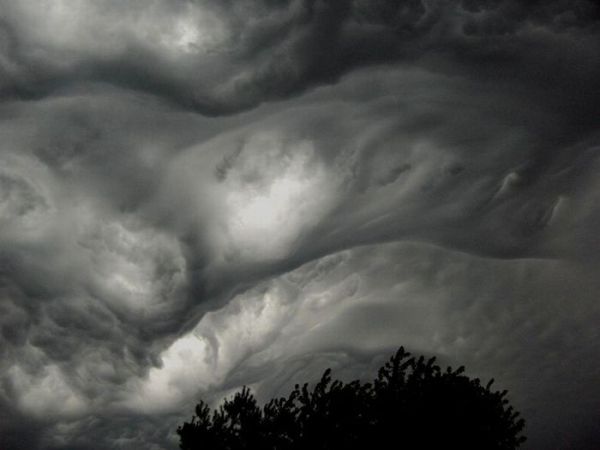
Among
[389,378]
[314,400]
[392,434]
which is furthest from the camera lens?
[389,378]

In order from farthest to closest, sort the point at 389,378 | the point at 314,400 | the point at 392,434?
the point at 389,378, the point at 314,400, the point at 392,434

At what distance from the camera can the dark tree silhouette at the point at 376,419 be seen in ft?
54.8

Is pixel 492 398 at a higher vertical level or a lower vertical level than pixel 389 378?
lower

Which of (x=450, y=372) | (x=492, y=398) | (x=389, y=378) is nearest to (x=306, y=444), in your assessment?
(x=389, y=378)

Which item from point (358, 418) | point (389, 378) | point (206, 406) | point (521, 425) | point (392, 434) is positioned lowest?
point (521, 425)

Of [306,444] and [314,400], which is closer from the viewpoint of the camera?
[306,444]

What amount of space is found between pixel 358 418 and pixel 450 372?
5.70 m

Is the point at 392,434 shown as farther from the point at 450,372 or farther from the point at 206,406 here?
the point at 206,406

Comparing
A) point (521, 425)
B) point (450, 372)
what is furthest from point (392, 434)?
point (521, 425)

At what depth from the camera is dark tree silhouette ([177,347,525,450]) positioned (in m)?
16.7

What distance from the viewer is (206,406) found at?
19516 mm

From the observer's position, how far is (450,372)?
65.9 feet

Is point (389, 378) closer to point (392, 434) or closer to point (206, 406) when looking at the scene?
point (392, 434)

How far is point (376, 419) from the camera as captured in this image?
A: 57.9ft
